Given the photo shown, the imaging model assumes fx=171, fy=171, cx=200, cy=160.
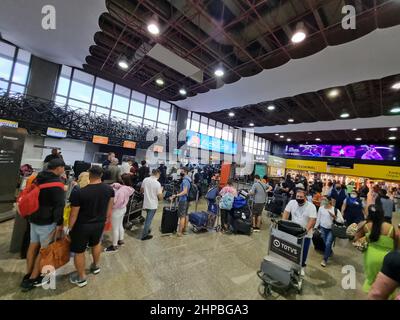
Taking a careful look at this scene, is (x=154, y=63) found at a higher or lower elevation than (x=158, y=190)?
higher

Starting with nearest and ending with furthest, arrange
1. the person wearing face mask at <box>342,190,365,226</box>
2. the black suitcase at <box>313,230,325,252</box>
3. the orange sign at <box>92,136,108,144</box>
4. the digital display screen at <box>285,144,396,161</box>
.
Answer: the black suitcase at <box>313,230,325,252</box> < the person wearing face mask at <box>342,190,365,226</box> < the orange sign at <box>92,136,108,144</box> < the digital display screen at <box>285,144,396,161</box>

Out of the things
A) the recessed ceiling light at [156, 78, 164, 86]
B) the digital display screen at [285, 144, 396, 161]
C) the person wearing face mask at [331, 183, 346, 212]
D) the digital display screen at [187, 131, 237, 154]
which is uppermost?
the recessed ceiling light at [156, 78, 164, 86]

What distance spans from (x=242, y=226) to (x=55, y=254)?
11.5 feet

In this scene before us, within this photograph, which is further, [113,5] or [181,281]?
[113,5]

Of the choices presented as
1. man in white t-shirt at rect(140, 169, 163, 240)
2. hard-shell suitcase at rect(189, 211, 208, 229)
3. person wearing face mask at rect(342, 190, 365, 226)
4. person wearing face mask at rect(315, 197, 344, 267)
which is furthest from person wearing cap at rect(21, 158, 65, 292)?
person wearing face mask at rect(342, 190, 365, 226)

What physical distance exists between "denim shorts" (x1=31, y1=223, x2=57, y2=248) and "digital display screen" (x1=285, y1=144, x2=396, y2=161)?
2114 centimetres

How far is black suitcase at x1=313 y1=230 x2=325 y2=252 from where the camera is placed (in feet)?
11.9

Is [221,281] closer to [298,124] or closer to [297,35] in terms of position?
[297,35]

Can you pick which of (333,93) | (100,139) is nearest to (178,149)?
(100,139)

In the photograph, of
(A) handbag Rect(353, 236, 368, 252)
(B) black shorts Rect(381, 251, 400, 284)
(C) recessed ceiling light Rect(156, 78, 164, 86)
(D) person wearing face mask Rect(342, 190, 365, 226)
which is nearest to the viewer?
(B) black shorts Rect(381, 251, 400, 284)

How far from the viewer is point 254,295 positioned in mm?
2184

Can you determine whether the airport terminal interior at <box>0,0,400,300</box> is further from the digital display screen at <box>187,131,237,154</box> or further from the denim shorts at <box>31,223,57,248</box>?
the digital display screen at <box>187,131,237,154</box>

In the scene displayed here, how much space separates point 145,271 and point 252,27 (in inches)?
249
